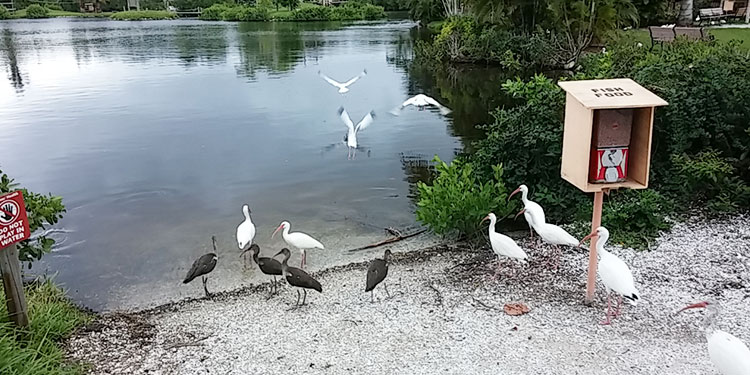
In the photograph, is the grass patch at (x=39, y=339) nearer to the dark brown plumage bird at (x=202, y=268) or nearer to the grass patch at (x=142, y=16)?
the dark brown plumage bird at (x=202, y=268)

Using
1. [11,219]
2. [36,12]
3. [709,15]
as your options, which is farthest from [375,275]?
[36,12]

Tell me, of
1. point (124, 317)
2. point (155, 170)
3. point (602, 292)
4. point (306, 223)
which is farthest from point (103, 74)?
point (602, 292)

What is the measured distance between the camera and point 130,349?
177 inches

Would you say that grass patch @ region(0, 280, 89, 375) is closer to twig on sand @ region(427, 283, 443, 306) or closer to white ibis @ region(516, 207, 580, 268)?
twig on sand @ region(427, 283, 443, 306)

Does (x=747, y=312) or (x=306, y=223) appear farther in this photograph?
(x=306, y=223)

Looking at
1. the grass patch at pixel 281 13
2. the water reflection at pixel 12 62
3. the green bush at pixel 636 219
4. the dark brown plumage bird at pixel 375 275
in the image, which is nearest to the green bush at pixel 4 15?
the grass patch at pixel 281 13

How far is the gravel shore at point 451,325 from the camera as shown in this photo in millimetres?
4184

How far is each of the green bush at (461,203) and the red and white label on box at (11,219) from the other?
369 centimetres

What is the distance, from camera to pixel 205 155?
37.7 feet

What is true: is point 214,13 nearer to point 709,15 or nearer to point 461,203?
point 709,15

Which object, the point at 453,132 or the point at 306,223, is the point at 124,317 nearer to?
the point at 306,223

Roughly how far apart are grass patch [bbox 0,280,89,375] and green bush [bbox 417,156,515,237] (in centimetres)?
336

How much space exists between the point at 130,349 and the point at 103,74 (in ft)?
65.3

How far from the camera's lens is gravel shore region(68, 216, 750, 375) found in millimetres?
4184
